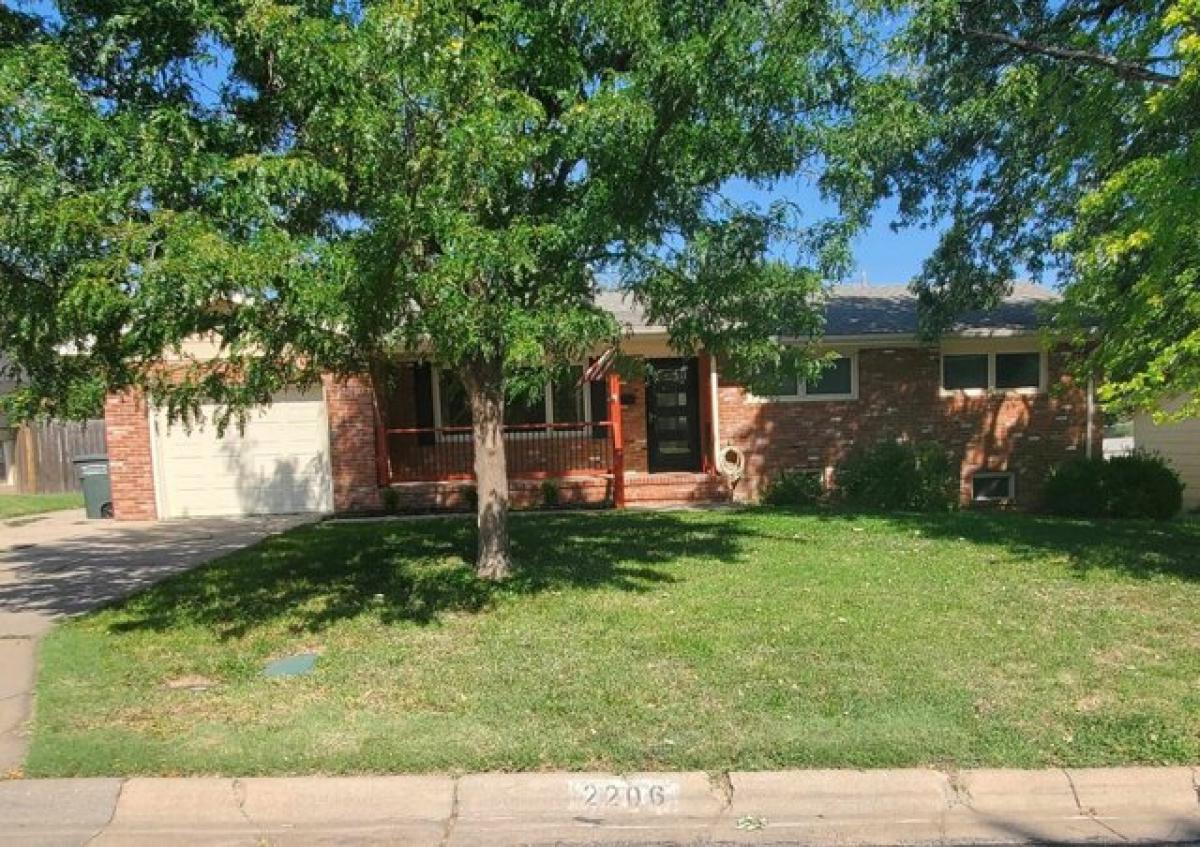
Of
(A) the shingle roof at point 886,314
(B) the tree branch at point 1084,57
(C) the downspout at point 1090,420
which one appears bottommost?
(C) the downspout at point 1090,420

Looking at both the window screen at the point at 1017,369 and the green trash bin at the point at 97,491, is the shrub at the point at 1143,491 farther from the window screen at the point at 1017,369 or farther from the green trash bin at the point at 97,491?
the green trash bin at the point at 97,491

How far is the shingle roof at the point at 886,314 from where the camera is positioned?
1448 cm

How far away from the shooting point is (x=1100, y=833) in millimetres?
3934

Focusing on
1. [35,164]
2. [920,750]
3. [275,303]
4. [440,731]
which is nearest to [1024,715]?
[920,750]

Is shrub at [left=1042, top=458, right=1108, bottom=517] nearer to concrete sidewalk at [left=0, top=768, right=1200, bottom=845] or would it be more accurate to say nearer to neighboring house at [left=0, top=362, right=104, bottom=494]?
concrete sidewalk at [left=0, top=768, right=1200, bottom=845]

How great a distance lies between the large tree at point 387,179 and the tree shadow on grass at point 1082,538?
4.00 m

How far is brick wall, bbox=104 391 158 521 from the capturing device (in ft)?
47.1

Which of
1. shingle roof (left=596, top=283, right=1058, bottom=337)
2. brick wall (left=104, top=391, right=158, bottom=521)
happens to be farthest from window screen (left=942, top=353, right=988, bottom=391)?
brick wall (left=104, top=391, right=158, bottom=521)

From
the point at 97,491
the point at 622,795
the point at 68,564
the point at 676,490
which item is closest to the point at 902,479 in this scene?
the point at 676,490

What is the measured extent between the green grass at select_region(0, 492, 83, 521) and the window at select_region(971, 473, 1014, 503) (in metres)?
→ 16.5

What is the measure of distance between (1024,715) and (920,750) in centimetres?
80

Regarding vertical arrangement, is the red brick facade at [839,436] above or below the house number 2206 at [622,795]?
above

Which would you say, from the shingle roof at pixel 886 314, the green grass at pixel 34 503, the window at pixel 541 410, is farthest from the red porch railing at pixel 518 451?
the green grass at pixel 34 503

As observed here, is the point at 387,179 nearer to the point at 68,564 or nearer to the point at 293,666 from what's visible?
the point at 293,666
